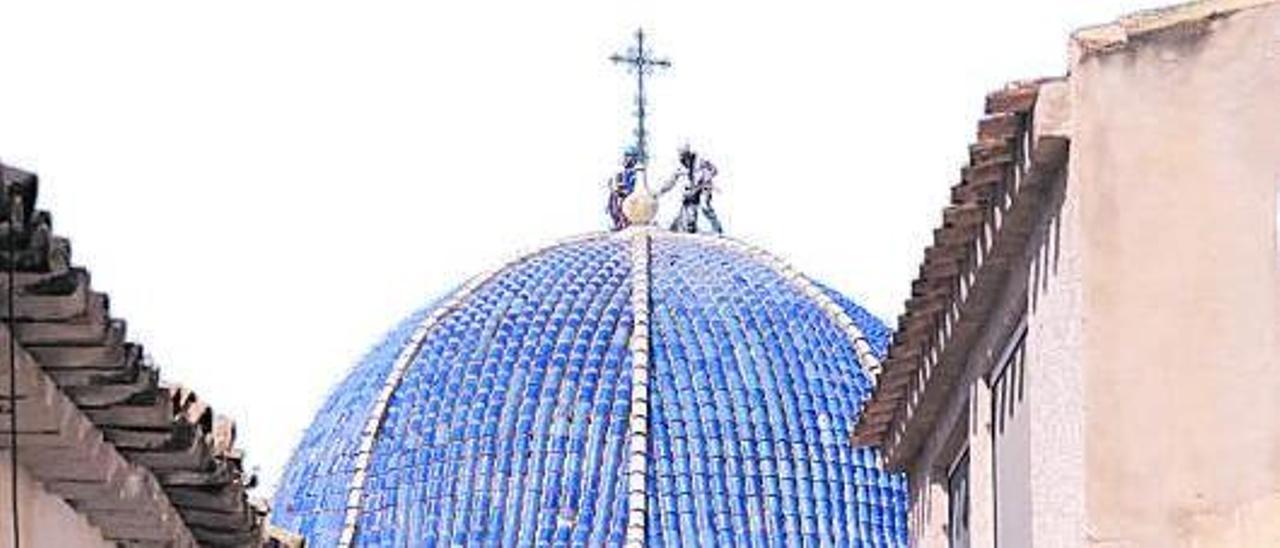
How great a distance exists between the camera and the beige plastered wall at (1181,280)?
10047mm

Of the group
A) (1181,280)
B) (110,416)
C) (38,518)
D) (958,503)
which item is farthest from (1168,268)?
(958,503)

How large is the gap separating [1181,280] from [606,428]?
22255 mm

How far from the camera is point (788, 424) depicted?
32.6 m

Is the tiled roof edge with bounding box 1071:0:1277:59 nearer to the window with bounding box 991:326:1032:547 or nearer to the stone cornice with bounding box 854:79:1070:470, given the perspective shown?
the stone cornice with bounding box 854:79:1070:470

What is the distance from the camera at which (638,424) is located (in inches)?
1272

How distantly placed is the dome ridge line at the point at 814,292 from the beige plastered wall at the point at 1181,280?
74.8 ft

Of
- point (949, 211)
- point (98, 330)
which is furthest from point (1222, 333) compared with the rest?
point (98, 330)

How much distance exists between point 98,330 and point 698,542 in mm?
22503

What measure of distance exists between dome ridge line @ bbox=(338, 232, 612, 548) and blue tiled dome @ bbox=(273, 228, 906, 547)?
2cm

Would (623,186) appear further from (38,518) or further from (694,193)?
(38,518)

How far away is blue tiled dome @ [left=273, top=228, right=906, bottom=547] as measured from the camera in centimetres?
3194

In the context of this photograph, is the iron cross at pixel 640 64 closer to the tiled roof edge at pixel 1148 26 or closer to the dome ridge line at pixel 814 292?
the dome ridge line at pixel 814 292

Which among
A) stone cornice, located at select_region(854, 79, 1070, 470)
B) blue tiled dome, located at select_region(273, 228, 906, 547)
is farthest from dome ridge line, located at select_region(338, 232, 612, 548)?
stone cornice, located at select_region(854, 79, 1070, 470)

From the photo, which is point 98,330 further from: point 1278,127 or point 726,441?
point 726,441
